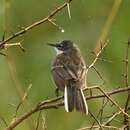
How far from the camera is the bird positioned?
564 centimetres

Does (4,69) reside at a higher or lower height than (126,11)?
lower

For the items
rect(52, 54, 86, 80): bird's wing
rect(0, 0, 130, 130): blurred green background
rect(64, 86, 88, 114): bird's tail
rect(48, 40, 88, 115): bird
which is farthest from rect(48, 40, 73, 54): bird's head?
rect(64, 86, 88, 114): bird's tail

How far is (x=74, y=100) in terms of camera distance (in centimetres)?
578

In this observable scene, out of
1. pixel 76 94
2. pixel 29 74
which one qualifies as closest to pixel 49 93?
pixel 29 74

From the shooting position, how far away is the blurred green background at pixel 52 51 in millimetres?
7344

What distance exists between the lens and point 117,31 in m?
7.66

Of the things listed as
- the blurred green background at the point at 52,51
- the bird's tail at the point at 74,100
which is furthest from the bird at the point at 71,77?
the blurred green background at the point at 52,51

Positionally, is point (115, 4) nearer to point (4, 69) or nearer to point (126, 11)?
point (126, 11)

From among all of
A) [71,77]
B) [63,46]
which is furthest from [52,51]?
[71,77]

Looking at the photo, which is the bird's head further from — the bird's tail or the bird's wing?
the bird's tail

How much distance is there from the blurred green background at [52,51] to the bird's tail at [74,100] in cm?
99

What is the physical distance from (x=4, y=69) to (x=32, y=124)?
2050mm

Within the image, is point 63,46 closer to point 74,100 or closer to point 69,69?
point 69,69

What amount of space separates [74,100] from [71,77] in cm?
40
